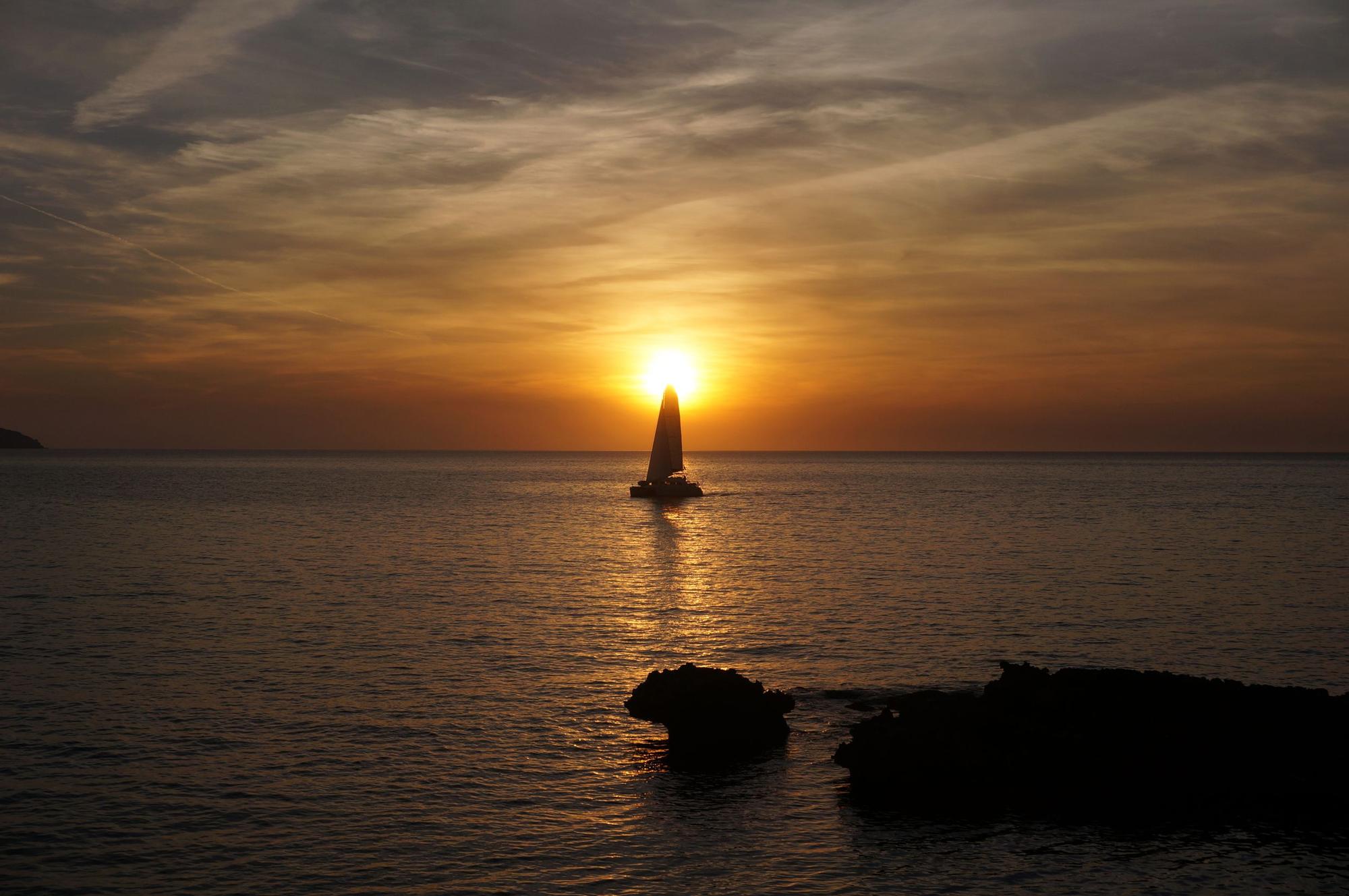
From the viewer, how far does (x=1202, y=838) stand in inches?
826

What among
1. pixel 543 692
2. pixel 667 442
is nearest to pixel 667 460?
pixel 667 442

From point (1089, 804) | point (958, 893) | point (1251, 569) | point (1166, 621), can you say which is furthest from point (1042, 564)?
point (958, 893)

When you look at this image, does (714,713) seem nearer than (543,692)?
Yes

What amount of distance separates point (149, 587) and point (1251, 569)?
229 feet

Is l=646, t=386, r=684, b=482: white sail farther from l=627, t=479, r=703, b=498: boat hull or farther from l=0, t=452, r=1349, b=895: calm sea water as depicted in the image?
l=0, t=452, r=1349, b=895: calm sea water

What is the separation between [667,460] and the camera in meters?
134

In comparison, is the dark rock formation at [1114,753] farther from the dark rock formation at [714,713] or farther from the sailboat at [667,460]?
the sailboat at [667,460]

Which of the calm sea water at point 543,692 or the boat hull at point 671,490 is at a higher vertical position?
the boat hull at point 671,490

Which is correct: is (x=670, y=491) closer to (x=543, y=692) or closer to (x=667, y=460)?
(x=667, y=460)

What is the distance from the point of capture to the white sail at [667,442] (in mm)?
128375

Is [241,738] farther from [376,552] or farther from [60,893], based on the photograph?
[376,552]

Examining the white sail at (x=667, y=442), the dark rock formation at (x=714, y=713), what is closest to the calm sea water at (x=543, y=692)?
the dark rock formation at (x=714, y=713)

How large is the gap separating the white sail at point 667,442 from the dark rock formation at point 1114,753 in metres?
103

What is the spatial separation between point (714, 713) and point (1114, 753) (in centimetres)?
1017
